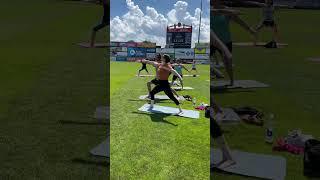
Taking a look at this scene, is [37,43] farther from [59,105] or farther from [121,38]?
[121,38]

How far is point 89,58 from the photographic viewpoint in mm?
6180

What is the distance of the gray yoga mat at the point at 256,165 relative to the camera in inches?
181

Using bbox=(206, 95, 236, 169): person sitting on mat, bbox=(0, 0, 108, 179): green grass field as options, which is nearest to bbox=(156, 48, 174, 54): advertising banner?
bbox=(0, 0, 108, 179): green grass field

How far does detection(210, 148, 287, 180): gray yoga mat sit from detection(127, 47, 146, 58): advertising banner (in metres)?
1.79

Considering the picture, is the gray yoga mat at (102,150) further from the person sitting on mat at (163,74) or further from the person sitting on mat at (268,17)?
the person sitting on mat at (268,17)

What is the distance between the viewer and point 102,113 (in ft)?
20.0

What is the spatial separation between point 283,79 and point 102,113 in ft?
13.7

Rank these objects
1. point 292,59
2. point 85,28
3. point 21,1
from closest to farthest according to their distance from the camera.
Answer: point 21,1, point 85,28, point 292,59

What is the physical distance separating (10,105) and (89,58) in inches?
70.5

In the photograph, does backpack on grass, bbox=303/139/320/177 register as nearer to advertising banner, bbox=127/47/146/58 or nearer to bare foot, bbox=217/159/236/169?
bare foot, bbox=217/159/236/169

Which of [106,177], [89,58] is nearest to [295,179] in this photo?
[106,177]

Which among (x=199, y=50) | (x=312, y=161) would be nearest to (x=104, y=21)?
(x=199, y=50)

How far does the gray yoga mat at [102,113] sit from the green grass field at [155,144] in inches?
5.9

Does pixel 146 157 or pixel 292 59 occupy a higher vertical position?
pixel 292 59
